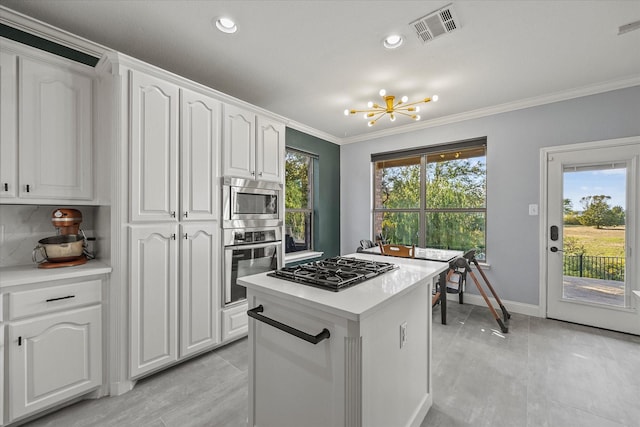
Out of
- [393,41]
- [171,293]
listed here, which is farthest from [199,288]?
[393,41]

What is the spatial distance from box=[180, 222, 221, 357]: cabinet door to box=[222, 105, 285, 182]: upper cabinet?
0.63 meters

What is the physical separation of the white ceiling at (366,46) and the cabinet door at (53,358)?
2041 millimetres

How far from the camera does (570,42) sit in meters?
2.24

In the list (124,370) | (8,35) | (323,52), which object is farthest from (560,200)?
(8,35)

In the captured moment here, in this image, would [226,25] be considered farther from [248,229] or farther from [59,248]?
Result: [59,248]

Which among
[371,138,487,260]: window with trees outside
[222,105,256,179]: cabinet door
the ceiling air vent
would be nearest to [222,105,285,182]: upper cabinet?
[222,105,256,179]: cabinet door

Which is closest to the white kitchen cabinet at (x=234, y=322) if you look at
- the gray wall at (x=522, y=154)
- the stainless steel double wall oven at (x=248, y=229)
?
the stainless steel double wall oven at (x=248, y=229)

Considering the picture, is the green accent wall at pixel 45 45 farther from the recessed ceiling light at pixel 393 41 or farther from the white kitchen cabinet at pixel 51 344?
the recessed ceiling light at pixel 393 41

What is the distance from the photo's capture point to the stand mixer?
6.29 feet

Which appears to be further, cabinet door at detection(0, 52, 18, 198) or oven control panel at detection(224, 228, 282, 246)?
oven control panel at detection(224, 228, 282, 246)

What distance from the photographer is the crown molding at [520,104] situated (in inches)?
Result: 114

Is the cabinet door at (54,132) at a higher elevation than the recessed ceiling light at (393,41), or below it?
below

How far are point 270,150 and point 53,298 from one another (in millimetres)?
2125

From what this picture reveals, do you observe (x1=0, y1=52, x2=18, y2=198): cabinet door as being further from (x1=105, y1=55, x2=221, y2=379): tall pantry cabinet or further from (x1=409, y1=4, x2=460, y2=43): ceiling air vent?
(x1=409, y1=4, x2=460, y2=43): ceiling air vent
